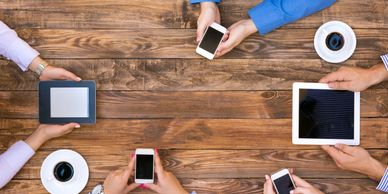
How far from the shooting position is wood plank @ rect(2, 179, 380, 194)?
204 cm

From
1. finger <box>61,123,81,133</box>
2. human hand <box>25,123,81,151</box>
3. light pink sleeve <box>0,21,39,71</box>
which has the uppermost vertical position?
light pink sleeve <box>0,21,39,71</box>

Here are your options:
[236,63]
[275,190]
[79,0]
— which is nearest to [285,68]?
[236,63]

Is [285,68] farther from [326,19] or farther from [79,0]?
[79,0]

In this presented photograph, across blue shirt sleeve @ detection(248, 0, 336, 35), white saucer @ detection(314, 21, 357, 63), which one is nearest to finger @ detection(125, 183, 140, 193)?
blue shirt sleeve @ detection(248, 0, 336, 35)

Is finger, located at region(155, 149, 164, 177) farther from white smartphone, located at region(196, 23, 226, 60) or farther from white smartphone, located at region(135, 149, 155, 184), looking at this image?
white smartphone, located at region(196, 23, 226, 60)

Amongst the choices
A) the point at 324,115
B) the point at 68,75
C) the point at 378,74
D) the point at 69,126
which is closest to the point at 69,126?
the point at 69,126

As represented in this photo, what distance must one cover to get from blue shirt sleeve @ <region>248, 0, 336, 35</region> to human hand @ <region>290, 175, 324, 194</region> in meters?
0.65

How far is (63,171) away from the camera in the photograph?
78.9 inches

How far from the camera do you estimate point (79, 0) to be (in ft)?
6.76

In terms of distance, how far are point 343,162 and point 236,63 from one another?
0.62 m

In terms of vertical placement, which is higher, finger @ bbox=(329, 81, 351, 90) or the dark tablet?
finger @ bbox=(329, 81, 351, 90)

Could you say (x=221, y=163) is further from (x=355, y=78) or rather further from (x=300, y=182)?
(x=355, y=78)

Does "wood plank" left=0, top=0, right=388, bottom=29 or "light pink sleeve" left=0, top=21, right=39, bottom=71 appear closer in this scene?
"light pink sleeve" left=0, top=21, right=39, bottom=71

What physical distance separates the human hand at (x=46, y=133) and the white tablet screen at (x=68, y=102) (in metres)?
0.05
